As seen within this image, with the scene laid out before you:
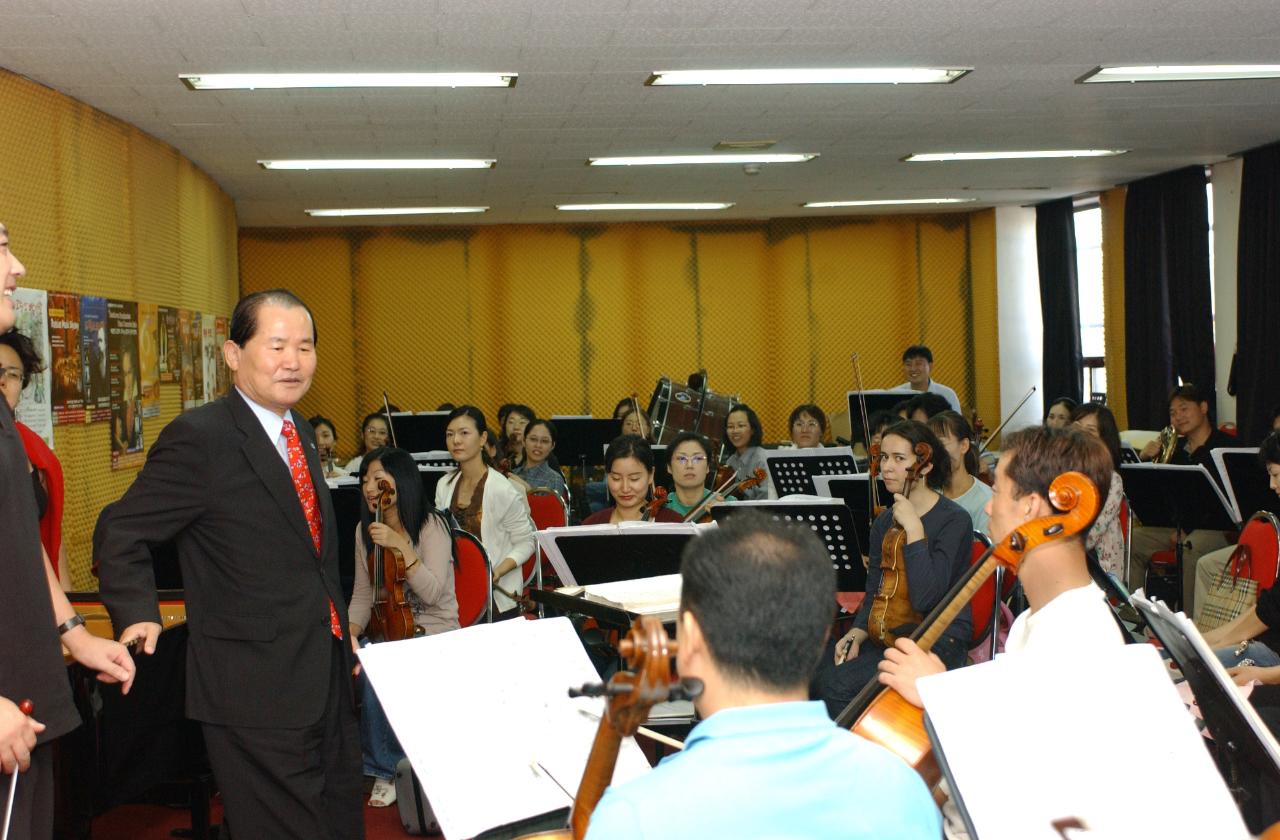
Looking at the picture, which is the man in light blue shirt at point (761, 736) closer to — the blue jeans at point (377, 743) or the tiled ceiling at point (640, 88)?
the blue jeans at point (377, 743)

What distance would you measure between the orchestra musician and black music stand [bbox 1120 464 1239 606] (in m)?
5.01

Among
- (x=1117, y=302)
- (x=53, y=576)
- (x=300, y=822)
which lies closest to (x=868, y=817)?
(x=300, y=822)

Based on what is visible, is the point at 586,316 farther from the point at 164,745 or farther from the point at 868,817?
the point at 868,817

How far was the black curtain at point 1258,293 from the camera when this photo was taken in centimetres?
829

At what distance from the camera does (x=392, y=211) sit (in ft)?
35.0

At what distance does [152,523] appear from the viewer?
95.9 inches

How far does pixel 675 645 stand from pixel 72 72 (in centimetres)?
522

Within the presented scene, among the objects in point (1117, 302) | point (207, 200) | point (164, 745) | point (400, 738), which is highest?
point (207, 200)

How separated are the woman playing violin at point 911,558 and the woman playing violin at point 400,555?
1.44 m

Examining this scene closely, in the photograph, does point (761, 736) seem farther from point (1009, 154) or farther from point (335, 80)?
point (1009, 154)

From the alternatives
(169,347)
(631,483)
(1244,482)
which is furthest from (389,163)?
(1244,482)

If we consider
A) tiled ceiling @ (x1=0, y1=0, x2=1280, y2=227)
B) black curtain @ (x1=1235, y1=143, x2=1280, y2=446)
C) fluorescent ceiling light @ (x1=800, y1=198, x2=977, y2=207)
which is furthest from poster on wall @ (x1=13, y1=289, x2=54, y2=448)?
black curtain @ (x1=1235, y1=143, x2=1280, y2=446)

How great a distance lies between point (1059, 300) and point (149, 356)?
7934 millimetres

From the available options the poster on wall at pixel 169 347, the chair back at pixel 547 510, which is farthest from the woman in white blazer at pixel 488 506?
the poster on wall at pixel 169 347
